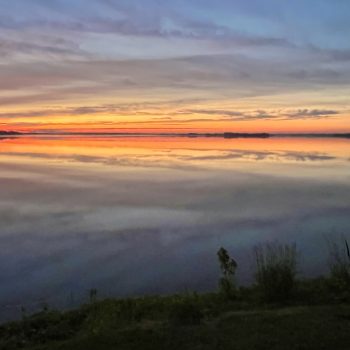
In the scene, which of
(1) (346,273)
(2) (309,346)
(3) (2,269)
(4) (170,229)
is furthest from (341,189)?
(2) (309,346)

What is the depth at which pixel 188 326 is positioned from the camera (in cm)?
650

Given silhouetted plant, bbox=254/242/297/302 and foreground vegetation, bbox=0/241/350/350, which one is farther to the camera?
silhouetted plant, bbox=254/242/297/302

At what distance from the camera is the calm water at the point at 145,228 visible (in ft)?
33.7

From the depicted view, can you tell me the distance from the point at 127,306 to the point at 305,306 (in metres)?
2.62

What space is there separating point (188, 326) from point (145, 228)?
8.15 meters

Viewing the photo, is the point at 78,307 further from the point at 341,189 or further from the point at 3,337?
the point at 341,189

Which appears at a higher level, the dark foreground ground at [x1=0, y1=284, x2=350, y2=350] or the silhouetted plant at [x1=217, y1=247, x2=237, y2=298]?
the silhouetted plant at [x1=217, y1=247, x2=237, y2=298]

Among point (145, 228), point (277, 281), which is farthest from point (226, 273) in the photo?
point (145, 228)

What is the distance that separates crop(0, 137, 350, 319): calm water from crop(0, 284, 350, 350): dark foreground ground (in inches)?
61.3

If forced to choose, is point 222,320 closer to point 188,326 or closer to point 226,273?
point 188,326

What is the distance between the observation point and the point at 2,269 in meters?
10.8

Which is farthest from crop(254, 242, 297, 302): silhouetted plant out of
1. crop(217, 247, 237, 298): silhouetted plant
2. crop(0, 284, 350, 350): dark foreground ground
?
crop(217, 247, 237, 298): silhouetted plant

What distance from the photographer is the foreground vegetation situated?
5.86 meters

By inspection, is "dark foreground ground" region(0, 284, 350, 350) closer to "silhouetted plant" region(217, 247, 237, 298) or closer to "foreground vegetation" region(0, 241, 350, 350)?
"foreground vegetation" region(0, 241, 350, 350)
